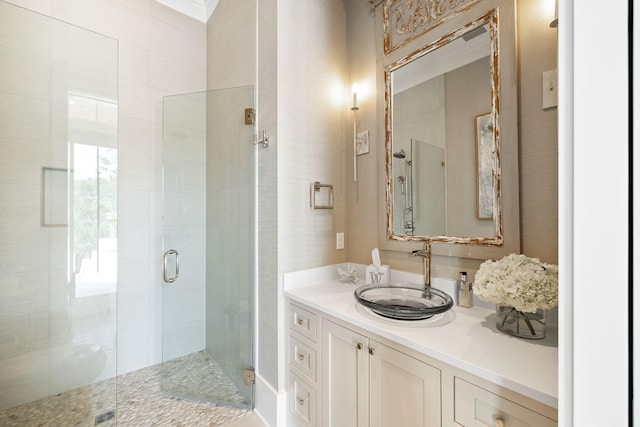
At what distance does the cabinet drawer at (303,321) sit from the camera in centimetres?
136

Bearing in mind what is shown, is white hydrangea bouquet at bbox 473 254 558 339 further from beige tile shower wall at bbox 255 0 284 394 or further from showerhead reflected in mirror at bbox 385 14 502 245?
beige tile shower wall at bbox 255 0 284 394

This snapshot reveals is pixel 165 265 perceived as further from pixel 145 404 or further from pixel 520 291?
pixel 520 291

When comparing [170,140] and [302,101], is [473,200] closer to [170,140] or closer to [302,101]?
[302,101]

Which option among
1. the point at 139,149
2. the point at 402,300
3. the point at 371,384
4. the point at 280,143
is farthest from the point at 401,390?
the point at 139,149

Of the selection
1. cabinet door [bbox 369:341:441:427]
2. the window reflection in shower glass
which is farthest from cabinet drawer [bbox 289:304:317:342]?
the window reflection in shower glass

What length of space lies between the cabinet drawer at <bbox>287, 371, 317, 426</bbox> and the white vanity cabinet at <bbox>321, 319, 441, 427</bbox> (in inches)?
3.5

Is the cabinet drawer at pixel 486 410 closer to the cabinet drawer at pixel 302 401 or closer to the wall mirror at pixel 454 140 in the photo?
the wall mirror at pixel 454 140

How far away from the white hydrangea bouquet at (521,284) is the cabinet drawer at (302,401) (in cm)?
97

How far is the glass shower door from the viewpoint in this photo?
1.84m

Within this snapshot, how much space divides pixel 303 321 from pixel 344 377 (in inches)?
13.3

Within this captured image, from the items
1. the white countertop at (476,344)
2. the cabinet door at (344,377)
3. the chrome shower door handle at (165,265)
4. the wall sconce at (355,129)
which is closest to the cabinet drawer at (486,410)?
the white countertop at (476,344)

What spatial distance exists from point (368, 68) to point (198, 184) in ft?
4.86

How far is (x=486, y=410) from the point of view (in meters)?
0.76
